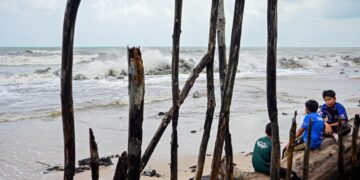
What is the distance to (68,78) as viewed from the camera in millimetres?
2916

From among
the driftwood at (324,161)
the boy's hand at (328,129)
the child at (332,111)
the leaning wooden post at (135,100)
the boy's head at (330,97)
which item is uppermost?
the leaning wooden post at (135,100)

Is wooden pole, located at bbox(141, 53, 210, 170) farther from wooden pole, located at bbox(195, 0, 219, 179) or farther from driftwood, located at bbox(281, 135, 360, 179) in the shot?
driftwood, located at bbox(281, 135, 360, 179)

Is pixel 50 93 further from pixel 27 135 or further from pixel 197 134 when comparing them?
pixel 197 134

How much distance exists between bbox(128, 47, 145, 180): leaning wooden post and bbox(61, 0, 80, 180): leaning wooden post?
0.49 meters

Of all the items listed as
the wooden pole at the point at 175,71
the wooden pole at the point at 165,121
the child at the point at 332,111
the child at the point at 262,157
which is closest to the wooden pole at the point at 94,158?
the wooden pole at the point at 165,121

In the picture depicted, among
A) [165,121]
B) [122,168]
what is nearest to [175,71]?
[165,121]

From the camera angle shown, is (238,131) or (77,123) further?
(77,123)

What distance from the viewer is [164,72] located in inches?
1192

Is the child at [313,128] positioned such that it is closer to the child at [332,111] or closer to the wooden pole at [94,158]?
the child at [332,111]

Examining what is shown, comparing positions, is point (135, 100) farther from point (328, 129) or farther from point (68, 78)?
point (328, 129)

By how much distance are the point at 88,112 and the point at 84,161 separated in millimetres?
5866

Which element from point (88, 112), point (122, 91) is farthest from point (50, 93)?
point (88, 112)

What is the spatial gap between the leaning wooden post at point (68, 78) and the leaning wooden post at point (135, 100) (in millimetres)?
492

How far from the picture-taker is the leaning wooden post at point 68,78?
2830 mm
